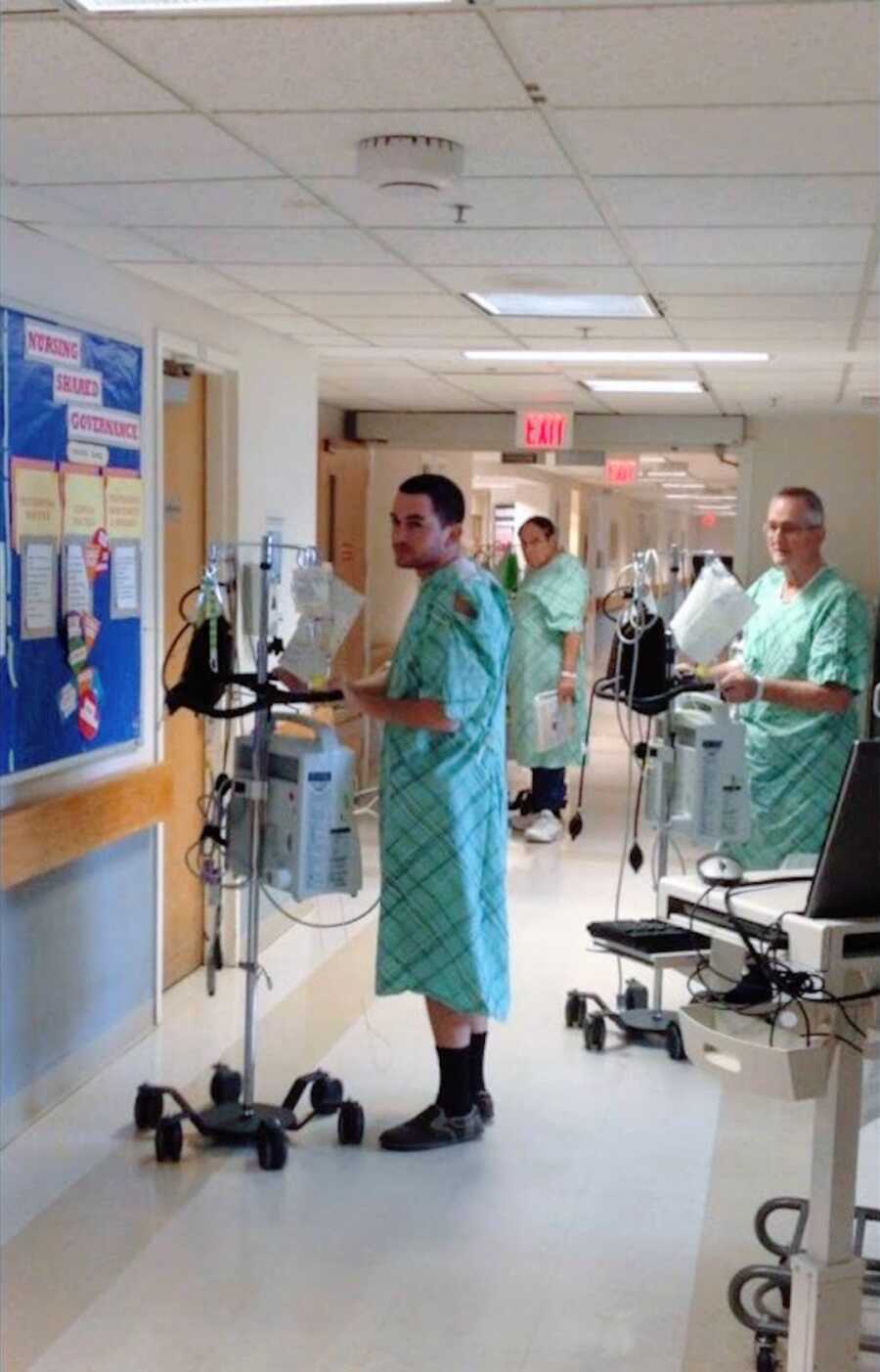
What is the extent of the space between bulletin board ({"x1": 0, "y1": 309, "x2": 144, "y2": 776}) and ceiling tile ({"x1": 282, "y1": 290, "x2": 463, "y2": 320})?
0.66 metres

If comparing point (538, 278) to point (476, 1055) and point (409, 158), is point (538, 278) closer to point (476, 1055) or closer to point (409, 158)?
point (409, 158)

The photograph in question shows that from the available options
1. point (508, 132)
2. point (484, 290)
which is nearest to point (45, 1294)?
point (508, 132)

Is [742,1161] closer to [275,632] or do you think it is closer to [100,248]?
[275,632]

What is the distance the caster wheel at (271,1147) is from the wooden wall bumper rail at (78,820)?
84cm

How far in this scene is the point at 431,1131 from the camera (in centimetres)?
381

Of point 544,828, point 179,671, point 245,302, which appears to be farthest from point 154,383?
point 544,828

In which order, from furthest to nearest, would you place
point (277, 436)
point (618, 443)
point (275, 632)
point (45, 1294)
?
1. point (618, 443)
2. point (277, 436)
3. point (275, 632)
4. point (45, 1294)

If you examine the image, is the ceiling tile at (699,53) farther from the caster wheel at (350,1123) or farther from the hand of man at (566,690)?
the hand of man at (566,690)

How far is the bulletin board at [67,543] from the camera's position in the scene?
3.72 m

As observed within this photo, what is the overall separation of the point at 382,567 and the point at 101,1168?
19.3 feet

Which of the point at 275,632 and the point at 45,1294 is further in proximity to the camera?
the point at 275,632

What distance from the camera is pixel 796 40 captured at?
2.19 metres

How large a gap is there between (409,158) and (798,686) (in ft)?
6.65

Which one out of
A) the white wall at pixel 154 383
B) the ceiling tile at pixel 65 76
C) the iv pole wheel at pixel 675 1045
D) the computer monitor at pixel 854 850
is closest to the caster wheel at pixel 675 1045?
the iv pole wheel at pixel 675 1045
